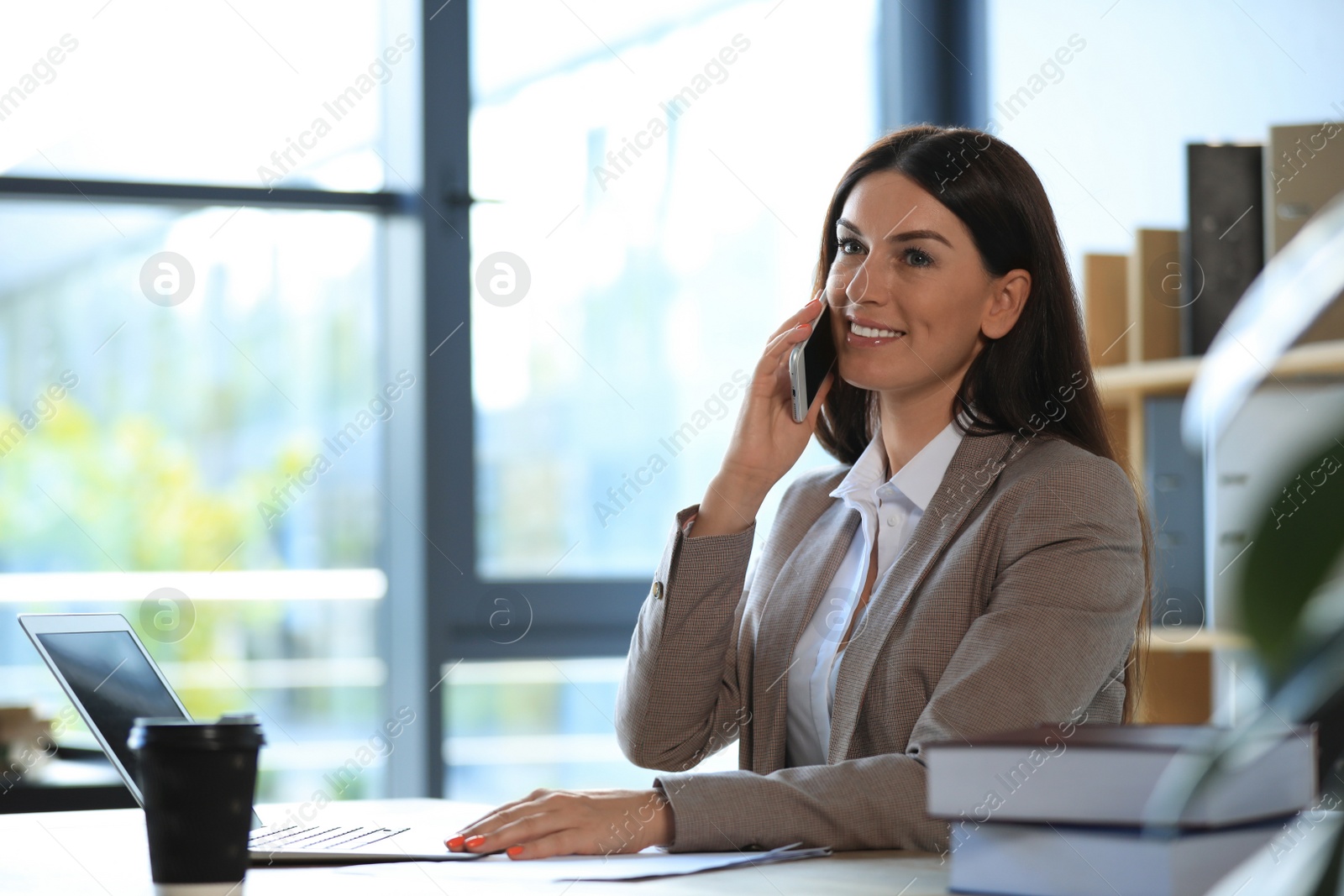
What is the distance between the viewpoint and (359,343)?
11.6 feet

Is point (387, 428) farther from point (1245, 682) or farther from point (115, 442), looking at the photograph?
point (1245, 682)

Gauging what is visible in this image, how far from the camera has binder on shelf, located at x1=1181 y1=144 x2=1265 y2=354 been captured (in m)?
2.50

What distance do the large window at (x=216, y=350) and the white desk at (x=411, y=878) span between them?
2162mm

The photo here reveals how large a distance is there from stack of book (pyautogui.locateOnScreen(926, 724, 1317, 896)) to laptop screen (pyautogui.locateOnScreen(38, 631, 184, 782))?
2.32 feet

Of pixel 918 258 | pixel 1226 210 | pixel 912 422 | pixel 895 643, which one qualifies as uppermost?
pixel 1226 210

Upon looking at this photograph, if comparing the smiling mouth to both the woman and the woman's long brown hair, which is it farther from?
the woman's long brown hair

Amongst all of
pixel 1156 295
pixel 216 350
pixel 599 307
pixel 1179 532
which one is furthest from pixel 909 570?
pixel 216 350

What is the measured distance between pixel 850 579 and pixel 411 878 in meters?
0.87

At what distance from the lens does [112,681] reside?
128cm

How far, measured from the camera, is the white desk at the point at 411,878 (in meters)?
0.98

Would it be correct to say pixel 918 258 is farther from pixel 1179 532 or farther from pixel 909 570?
pixel 1179 532

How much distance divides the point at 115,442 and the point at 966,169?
7.88 feet

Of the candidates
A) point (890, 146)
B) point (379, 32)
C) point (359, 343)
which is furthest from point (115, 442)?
point (890, 146)

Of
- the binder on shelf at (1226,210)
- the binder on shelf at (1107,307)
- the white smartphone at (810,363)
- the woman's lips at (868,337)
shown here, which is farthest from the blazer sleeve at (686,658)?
the binder on shelf at (1107,307)
